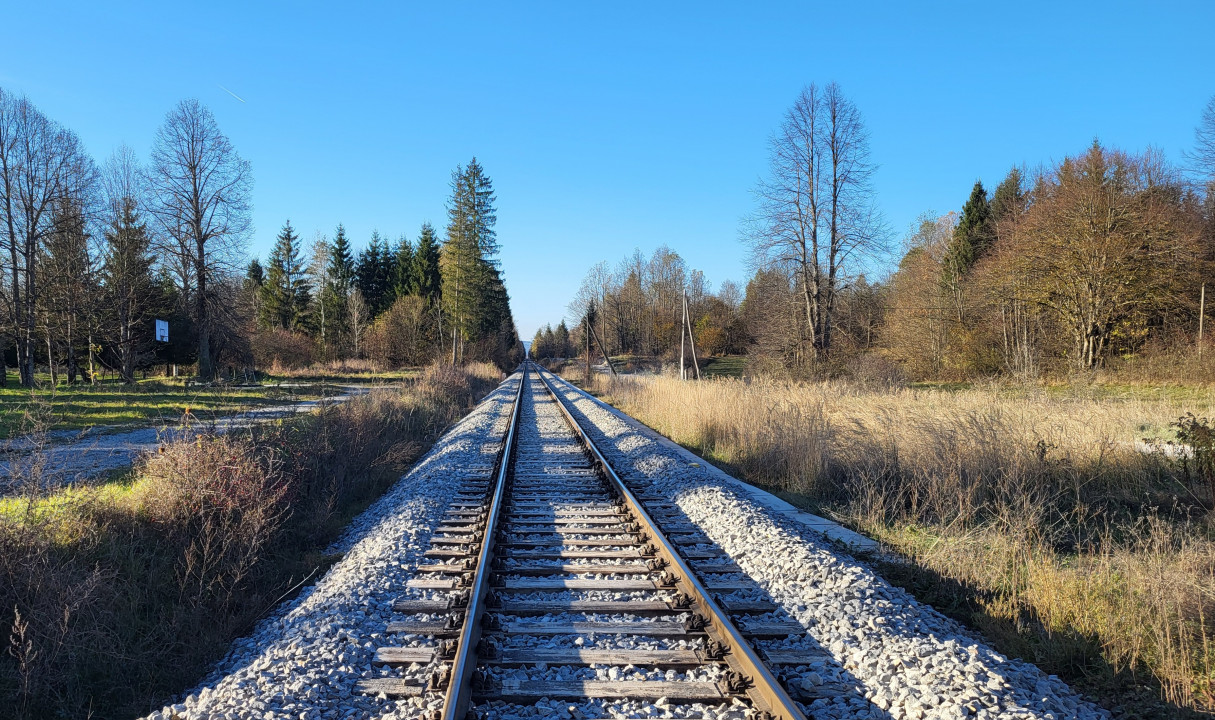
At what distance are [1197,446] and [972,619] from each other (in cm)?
596

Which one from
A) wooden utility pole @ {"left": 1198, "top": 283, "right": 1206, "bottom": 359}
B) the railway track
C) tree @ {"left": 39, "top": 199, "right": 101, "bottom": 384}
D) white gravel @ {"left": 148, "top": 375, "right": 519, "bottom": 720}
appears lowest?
the railway track

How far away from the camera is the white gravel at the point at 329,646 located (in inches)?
126

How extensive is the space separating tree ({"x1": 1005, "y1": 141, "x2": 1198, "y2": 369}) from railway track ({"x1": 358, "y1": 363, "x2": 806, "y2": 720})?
3100 cm

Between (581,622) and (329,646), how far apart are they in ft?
5.26

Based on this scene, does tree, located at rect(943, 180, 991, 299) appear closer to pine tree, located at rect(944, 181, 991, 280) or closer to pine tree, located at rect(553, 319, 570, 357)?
pine tree, located at rect(944, 181, 991, 280)

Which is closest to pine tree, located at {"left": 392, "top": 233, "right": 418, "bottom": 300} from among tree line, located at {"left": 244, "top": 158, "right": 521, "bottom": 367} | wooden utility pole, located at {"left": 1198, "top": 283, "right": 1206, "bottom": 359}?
tree line, located at {"left": 244, "top": 158, "right": 521, "bottom": 367}

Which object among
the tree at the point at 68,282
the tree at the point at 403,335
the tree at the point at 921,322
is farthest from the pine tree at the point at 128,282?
the tree at the point at 921,322

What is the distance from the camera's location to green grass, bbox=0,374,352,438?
538 inches

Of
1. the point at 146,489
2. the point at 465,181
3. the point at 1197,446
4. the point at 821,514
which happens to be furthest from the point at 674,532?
the point at 465,181

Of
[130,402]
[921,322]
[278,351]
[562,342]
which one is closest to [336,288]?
[278,351]

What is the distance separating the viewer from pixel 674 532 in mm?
6734

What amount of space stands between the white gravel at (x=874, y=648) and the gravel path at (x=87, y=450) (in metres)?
5.88

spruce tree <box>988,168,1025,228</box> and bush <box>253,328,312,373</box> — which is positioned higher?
spruce tree <box>988,168,1025,228</box>

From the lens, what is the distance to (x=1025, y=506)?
5945 millimetres
